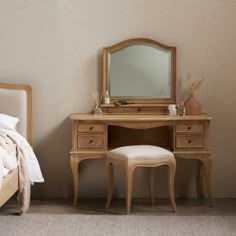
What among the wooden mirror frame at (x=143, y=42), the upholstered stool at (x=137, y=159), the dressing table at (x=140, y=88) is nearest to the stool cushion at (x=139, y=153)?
the upholstered stool at (x=137, y=159)

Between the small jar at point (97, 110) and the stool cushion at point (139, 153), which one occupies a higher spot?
the small jar at point (97, 110)

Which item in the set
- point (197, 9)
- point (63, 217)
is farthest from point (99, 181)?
point (197, 9)

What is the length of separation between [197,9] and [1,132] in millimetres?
1948

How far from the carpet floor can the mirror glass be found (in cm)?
98

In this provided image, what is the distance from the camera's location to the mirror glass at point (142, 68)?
170 inches

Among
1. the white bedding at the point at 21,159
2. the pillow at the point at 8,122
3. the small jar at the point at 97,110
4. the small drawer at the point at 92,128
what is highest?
the small jar at the point at 97,110

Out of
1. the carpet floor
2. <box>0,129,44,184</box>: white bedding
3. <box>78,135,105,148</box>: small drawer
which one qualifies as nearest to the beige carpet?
the carpet floor

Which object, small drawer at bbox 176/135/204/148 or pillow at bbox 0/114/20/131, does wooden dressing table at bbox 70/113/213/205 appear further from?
pillow at bbox 0/114/20/131

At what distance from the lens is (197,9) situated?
4.31 metres

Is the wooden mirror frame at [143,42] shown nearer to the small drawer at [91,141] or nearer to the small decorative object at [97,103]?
the small decorative object at [97,103]

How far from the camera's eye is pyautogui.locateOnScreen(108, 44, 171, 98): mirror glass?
431 cm

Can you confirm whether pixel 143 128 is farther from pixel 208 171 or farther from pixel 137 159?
pixel 208 171

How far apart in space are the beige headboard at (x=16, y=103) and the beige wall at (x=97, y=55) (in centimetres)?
14

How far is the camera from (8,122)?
3971 millimetres
